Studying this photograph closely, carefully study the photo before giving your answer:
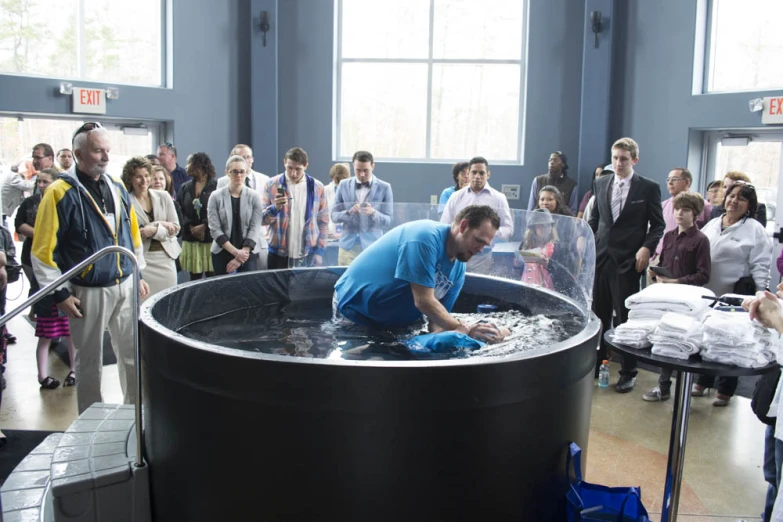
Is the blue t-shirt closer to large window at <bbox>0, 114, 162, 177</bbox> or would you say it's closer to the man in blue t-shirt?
the man in blue t-shirt

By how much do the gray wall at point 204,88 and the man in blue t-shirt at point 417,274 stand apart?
20.4 feet

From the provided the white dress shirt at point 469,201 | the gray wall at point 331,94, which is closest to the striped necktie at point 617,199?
the white dress shirt at point 469,201

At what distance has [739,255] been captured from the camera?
511 cm

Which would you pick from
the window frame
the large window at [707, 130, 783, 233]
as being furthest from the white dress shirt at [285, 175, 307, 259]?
the window frame

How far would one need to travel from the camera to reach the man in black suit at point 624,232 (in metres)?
5.41

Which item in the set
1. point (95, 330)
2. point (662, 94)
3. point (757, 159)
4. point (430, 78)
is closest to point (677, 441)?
point (95, 330)

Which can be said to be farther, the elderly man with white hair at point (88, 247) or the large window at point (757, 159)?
the large window at point (757, 159)

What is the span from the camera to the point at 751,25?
830cm

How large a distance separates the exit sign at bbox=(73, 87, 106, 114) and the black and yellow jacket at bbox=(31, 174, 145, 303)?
4.94 m

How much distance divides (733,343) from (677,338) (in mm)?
189

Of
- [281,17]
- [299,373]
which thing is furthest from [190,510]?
[281,17]

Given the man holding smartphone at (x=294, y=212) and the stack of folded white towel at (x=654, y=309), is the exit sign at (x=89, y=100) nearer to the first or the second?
the man holding smartphone at (x=294, y=212)

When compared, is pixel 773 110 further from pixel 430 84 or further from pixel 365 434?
pixel 365 434

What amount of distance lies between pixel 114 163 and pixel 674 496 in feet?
26.9
